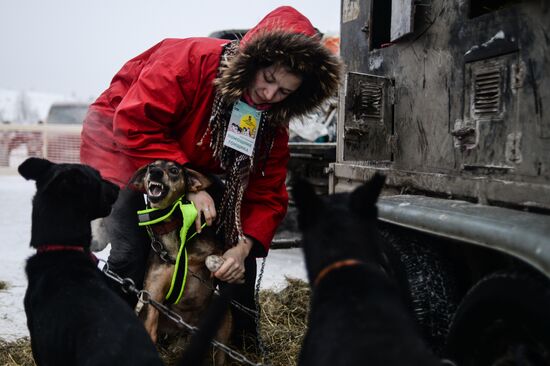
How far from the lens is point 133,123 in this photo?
2.84 meters

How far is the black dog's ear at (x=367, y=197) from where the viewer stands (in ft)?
5.94

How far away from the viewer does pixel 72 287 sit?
86.7 inches

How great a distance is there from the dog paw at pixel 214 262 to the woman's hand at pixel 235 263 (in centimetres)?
3

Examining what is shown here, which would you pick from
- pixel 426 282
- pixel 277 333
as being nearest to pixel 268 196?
pixel 277 333

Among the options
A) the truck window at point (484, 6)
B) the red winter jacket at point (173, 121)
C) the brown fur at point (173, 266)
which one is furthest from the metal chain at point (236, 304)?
the truck window at point (484, 6)

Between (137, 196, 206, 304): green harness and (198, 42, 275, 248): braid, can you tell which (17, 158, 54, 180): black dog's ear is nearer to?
(137, 196, 206, 304): green harness

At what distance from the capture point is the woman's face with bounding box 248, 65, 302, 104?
2.91 meters

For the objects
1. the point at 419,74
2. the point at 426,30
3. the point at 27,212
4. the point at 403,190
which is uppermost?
the point at 426,30

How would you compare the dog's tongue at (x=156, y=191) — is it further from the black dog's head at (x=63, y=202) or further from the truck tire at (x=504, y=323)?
the truck tire at (x=504, y=323)

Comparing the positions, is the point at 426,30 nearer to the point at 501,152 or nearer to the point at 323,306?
the point at 501,152

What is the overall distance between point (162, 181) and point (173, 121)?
424 mm

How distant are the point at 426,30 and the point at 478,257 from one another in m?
1.40

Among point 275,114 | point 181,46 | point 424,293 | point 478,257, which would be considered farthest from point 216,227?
point 478,257

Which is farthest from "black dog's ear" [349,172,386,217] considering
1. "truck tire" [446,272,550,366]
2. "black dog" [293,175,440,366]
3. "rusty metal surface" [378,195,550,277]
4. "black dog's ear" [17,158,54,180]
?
"black dog's ear" [17,158,54,180]
